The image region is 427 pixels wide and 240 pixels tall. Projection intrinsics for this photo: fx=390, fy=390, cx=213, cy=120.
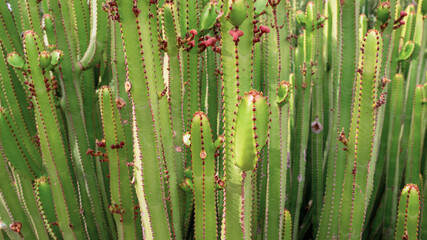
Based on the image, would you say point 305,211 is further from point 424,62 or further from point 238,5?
point 238,5

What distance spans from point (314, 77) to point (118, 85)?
1.12m

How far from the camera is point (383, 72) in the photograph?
179cm

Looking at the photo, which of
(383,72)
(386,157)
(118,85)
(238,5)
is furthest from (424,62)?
(238,5)

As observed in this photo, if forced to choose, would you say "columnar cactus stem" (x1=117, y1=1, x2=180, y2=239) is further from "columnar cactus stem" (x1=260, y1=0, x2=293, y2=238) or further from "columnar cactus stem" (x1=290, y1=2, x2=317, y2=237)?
"columnar cactus stem" (x1=290, y1=2, x2=317, y2=237)

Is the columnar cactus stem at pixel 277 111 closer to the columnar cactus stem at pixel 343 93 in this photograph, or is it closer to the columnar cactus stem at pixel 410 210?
the columnar cactus stem at pixel 343 93

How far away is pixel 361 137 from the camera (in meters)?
1.26

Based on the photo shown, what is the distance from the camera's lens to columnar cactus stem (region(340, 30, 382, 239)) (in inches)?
46.2

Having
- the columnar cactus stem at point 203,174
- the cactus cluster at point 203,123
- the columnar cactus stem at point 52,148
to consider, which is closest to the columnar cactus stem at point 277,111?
the cactus cluster at point 203,123

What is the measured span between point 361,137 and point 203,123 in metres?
0.57

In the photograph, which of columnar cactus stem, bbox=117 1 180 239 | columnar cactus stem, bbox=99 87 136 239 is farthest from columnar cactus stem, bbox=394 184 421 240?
columnar cactus stem, bbox=99 87 136 239

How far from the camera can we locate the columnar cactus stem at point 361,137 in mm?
1174

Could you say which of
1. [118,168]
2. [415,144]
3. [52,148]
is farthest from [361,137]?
[52,148]

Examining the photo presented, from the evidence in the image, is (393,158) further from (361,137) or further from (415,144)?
(361,137)

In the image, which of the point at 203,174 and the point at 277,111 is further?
the point at 277,111
